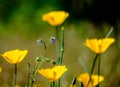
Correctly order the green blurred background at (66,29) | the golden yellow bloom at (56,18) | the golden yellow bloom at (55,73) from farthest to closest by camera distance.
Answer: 1. the green blurred background at (66,29)
2. the golden yellow bloom at (56,18)
3. the golden yellow bloom at (55,73)

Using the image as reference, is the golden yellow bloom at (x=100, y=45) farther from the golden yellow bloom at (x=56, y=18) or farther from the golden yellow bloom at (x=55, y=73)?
the golden yellow bloom at (x=56, y=18)

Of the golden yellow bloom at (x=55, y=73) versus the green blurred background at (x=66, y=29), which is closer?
the golden yellow bloom at (x=55, y=73)

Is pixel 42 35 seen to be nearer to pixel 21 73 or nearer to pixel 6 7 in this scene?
pixel 6 7

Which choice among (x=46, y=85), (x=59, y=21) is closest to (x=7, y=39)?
(x=46, y=85)

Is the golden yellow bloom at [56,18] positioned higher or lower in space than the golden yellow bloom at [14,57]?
higher

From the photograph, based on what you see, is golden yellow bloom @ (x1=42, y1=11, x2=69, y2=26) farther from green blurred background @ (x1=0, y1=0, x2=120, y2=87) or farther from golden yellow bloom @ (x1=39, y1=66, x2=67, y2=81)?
green blurred background @ (x1=0, y1=0, x2=120, y2=87)

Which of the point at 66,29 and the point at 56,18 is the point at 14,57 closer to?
the point at 56,18

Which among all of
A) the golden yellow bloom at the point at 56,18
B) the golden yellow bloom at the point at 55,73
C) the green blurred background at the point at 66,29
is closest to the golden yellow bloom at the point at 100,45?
the golden yellow bloom at the point at 55,73

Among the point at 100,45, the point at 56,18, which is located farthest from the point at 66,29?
the point at 100,45

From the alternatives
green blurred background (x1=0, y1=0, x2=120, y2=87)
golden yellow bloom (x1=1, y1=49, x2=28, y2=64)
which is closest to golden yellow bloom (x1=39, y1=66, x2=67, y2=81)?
golden yellow bloom (x1=1, y1=49, x2=28, y2=64)

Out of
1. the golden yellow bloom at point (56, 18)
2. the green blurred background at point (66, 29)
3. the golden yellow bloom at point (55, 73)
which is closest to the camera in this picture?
the golden yellow bloom at point (55, 73)
